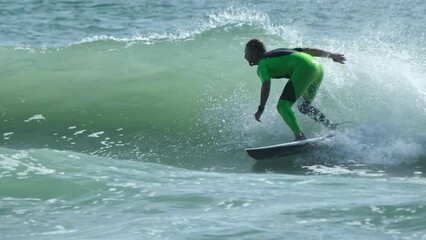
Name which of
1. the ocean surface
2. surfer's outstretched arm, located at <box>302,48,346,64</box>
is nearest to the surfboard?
the ocean surface

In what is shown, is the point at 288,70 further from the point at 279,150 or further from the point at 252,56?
→ the point at 279,150

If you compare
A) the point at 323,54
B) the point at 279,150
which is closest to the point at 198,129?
the point at 279,150

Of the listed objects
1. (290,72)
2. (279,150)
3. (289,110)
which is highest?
(290,72)

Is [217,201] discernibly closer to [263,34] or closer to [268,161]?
[268,161]

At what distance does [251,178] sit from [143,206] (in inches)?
60.1

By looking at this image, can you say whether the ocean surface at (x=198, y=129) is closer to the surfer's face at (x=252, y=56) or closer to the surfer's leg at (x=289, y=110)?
the surfer's leg at (x=289, y=110)

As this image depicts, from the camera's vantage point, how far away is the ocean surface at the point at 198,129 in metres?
6.84

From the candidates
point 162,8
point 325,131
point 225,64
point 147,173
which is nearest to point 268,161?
point 325,131

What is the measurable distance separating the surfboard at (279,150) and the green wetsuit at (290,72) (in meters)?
0.17

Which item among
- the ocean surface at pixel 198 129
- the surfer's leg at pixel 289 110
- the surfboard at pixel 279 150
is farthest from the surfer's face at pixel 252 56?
the ocean surface at pixel 198 129

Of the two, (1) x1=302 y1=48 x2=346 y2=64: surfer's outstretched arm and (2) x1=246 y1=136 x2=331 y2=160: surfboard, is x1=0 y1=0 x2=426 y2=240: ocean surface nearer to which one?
(2) x1=246 y1=136 x2=331 y2=160: surfboard

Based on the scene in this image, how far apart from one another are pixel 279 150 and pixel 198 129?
195 centimetres

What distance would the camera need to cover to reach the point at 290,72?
10.2m

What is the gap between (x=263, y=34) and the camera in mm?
16328
